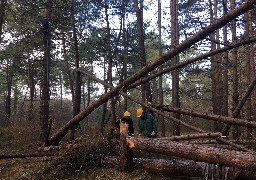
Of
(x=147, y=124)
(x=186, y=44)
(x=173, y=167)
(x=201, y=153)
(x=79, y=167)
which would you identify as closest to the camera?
(x=201, y=153)

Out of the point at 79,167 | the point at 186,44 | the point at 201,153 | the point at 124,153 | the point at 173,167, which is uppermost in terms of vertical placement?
the point at 186,44

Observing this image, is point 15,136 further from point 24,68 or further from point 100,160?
point 24,68

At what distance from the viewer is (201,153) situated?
5516 mm

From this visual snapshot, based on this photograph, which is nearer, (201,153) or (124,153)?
(201,153)

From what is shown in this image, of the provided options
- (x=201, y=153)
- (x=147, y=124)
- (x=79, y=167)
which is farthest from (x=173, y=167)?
(x=147, y=124)

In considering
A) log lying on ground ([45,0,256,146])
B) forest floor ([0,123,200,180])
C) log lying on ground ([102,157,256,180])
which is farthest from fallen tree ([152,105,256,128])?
forest floor ([0,123,200,180])

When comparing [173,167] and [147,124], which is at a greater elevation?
[147,124]

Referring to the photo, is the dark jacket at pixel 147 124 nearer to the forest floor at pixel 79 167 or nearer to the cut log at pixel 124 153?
the forest floor at pixel 79 167

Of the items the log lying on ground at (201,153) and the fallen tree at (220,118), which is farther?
the fallen tree at (220,118)

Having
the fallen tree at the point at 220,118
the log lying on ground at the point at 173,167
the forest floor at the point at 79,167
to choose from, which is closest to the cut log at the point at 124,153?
the forest floor at the point at 79,167

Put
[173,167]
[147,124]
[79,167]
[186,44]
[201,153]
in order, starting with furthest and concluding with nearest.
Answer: [147,124], [79,167], [173,167], [186,44], [201,153]

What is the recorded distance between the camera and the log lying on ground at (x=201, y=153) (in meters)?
4.92

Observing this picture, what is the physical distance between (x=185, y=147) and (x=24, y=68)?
23.3 metres

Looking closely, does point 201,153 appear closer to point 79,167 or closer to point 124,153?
point 124,153
